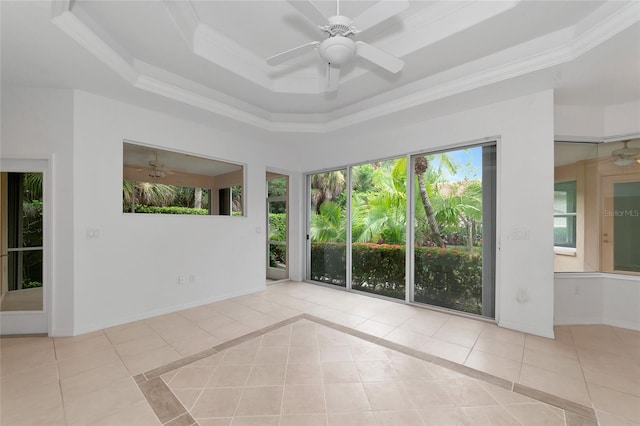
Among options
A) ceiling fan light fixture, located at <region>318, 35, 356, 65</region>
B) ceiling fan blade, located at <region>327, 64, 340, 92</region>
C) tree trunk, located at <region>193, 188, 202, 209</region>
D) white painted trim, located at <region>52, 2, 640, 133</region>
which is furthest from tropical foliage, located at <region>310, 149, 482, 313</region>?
ceiling fan light fixture, located at <region>318, 35, 356, 65</region>

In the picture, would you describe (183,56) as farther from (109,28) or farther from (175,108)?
(175,108)

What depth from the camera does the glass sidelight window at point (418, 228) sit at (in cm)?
358

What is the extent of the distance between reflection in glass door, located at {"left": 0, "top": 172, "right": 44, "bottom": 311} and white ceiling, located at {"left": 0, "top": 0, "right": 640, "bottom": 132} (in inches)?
43.6

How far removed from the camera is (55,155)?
300cm

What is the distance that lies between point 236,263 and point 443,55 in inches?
158

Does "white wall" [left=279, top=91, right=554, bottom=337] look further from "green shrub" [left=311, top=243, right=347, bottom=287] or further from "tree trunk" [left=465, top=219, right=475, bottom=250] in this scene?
"green shrub" [left=311, top=243, right=347, bottom=287]

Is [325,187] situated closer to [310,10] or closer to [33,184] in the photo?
[310,10]

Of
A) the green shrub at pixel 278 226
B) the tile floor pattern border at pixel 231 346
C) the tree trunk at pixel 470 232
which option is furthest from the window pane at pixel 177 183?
the tree trunk at pixel 470 232

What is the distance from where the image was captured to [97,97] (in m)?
3.17

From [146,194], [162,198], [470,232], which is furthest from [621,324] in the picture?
[146,194]

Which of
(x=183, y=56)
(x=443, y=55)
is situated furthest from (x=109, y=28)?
(x=443, y=55)

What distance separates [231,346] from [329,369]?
106 cm

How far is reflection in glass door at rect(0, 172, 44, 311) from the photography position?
10.1ft

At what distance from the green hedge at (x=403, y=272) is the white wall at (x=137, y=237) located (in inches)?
61.0
